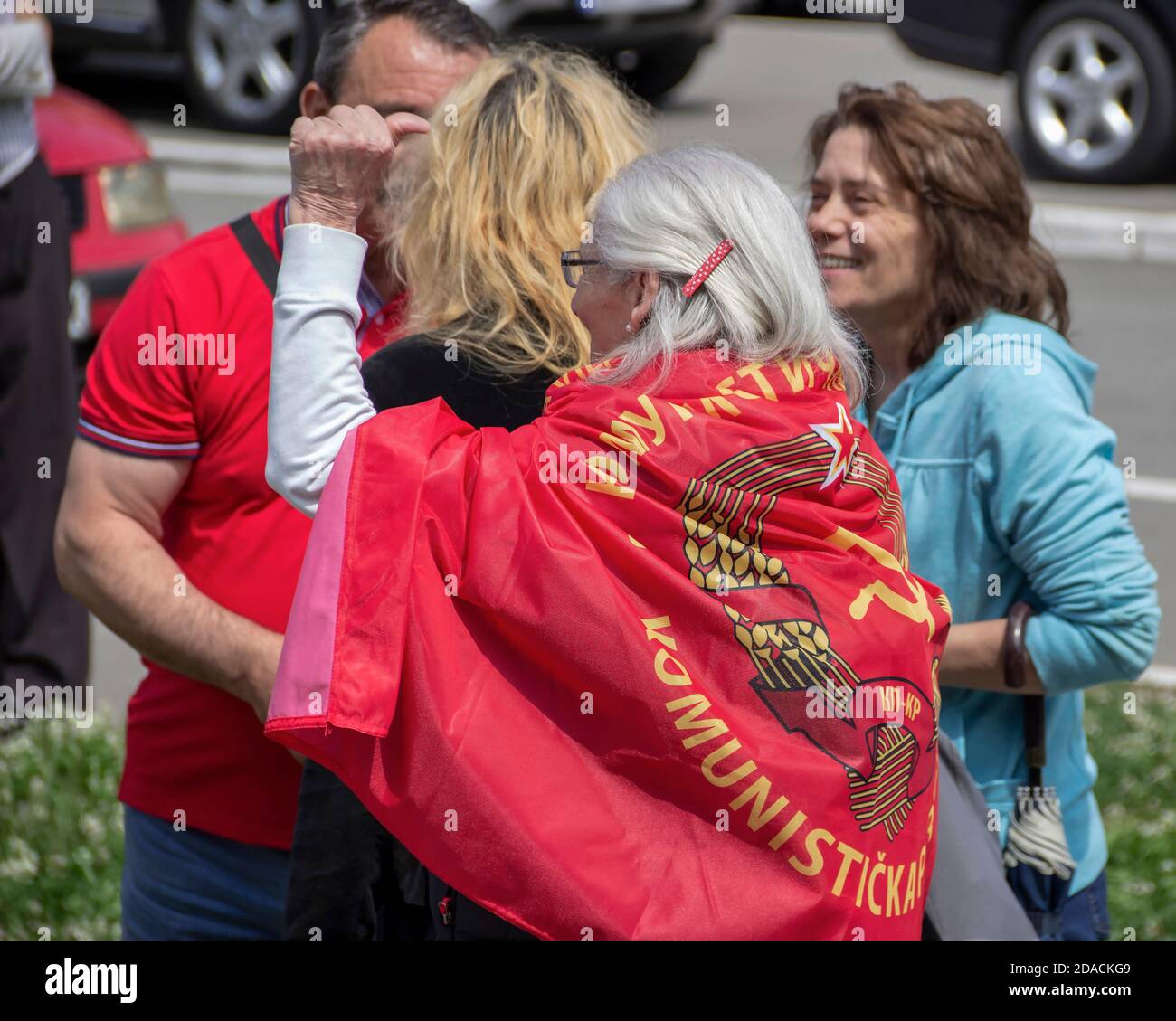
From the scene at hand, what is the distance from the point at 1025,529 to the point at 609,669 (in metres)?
0.99

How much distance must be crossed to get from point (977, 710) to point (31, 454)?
10.0ft

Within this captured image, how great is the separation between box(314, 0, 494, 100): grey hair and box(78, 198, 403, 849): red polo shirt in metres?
0.34

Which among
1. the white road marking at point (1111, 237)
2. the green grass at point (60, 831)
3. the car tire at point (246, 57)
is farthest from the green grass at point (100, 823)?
the car tire at point (246, 57)

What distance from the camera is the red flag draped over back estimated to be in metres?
1.93

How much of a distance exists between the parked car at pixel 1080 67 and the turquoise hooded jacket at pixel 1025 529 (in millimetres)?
7486

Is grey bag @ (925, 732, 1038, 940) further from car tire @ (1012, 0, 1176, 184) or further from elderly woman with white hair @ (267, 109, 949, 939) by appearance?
car tire @ (1012, 0, 1176, 184)

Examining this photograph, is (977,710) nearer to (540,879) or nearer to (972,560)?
(972,560)

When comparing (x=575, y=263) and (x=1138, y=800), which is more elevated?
(x=575, y=263)

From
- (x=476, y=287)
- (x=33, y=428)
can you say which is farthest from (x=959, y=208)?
(x=33, y=428)

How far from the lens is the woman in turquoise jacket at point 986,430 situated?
8.66 feet

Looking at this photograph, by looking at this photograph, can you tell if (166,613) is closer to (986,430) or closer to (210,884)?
(210,884)

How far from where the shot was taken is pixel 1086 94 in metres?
9.98

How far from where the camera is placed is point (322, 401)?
2084 millimetres

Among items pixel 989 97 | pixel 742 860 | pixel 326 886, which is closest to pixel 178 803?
pixel 326 886
